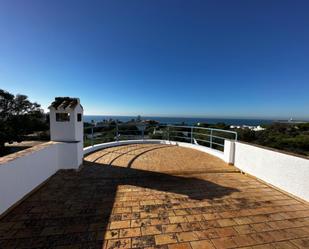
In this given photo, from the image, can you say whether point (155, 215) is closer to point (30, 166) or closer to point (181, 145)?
point (30, 166)

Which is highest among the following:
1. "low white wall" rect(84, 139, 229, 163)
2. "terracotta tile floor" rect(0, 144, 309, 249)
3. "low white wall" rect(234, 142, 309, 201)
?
"low white wall" rect(234, 142, 309, 201)

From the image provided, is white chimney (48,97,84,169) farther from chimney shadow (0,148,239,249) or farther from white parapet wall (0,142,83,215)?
chimney shadow (0,148,239,249)

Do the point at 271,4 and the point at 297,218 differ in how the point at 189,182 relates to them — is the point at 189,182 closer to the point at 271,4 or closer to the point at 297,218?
the point at 297,218

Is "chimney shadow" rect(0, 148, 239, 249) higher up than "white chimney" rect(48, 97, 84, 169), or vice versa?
"white chimney" rect(48, 97, 84, 169)

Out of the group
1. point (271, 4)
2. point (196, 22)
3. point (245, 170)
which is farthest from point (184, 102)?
point (245, 170)

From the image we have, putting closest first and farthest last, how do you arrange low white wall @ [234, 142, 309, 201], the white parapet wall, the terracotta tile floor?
the terracotta tile floor, the white parapet wall, low white wall @ [234, 142, 309, 201]

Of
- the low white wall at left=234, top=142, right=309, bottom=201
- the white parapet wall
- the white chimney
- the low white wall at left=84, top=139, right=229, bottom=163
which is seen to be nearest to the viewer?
the white parapet wall

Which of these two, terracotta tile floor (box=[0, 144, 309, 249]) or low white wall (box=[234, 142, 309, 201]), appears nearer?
terracotta tile floor (box=[0, 144, 309, 249])

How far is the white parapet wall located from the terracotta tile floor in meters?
0.16

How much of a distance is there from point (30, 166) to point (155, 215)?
2138 mm

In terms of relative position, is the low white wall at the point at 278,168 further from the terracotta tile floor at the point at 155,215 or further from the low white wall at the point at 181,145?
the low white wall at the point at 181,145

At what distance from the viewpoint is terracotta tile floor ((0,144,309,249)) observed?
154 centimetres

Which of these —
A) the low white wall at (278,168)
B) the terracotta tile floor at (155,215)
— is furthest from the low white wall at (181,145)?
the terracotta tile floor at (155,215)

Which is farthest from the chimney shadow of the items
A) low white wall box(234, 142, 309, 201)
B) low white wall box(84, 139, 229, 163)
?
low white wall box(84, 139, 229, 163)
